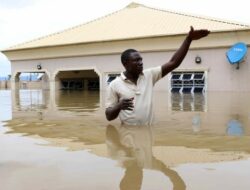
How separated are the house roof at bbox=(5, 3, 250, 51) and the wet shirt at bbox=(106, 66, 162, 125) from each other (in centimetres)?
1498

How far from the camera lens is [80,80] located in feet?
96.7

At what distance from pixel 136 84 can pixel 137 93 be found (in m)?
0.13

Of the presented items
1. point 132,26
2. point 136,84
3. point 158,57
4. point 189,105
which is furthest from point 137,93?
point 132,26

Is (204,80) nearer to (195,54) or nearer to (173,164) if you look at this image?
(195,54)

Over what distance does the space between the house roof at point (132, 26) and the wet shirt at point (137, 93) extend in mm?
14976

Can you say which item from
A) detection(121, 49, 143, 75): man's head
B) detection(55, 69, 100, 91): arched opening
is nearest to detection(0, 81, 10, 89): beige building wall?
detection(55, 69, 100, 91): arched opening

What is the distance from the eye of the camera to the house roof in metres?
20.6

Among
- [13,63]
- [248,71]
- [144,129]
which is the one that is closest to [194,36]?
[144,129]

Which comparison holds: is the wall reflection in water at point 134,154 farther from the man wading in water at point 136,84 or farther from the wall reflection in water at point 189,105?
the wall reflection in water at point 189,105

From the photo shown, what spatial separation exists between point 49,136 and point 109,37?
59.1 ft

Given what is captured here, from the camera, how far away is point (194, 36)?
16.0 ft

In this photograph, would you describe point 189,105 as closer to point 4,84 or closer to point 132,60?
point 132,60

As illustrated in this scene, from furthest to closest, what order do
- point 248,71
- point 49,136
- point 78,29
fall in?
1. point 78,29
2. point 248,71
3. point 49,136

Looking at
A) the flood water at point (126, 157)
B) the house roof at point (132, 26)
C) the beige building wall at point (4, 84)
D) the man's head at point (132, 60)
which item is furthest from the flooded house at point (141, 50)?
the man's head at point (132, 60)
